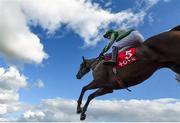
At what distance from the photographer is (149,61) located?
15.7 meters

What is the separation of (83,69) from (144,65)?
198 inches

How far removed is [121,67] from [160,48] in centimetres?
179

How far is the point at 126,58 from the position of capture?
53.3 feet

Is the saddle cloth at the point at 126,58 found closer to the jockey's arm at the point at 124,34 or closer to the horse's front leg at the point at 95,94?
the jockey's arm at the point at 124,34

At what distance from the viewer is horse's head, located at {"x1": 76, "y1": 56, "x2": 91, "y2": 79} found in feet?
66.0

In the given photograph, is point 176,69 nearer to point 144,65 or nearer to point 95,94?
point 144,65

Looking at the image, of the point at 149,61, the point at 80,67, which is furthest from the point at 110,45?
the point at 80,67

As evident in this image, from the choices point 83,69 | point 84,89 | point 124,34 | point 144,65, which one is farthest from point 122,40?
point 83,69

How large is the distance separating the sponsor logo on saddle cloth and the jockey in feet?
0.66

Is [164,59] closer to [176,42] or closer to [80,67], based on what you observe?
[176,42]

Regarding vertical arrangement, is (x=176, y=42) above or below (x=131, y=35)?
below

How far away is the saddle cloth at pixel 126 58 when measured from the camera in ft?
53.0

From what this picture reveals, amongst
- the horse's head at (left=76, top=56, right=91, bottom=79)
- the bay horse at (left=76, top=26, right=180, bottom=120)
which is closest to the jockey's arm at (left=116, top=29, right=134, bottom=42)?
the bay horse at (left=76, top=26, right=180, bottom=120)

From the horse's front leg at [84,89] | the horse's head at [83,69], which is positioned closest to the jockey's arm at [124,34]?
the horse's front leg at [84,89]
